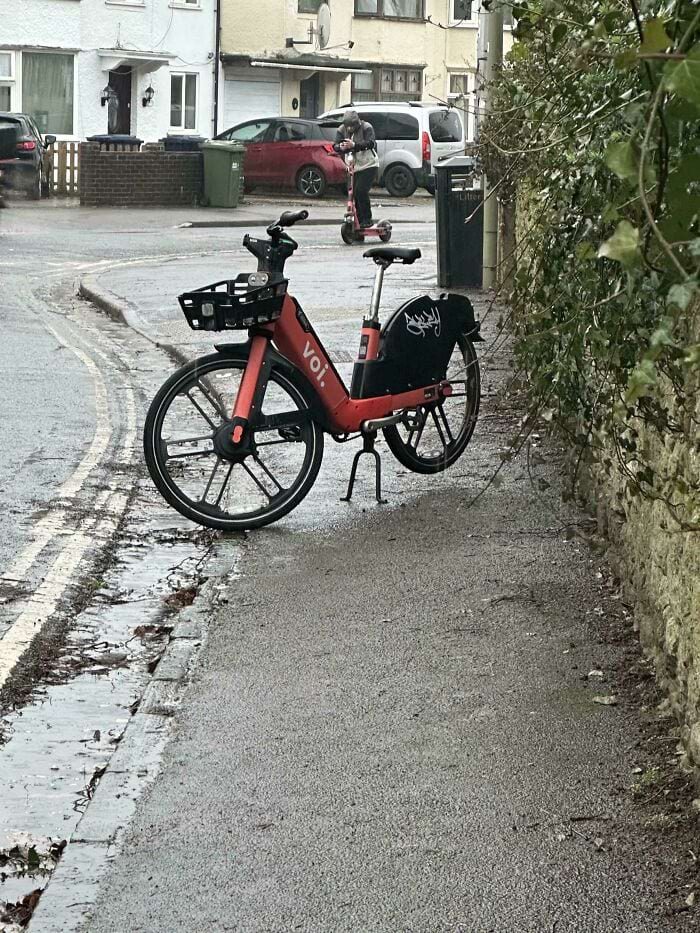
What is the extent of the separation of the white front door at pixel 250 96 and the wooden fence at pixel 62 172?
36.4 ft

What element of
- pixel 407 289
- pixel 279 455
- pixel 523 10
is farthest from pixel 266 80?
pixel 523 10

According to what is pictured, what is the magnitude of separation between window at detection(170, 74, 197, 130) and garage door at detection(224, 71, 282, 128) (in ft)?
3.71

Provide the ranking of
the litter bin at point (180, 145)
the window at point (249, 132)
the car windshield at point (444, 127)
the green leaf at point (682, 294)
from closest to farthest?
the green leaf at point (682, 294) < the litter bin at point (180, 145) < the window at point (249, 132) < the car windshield at point (444, 127)

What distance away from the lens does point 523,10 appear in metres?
4.57

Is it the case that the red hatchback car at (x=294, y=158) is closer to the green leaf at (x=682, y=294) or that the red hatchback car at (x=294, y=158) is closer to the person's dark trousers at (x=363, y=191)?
the person's dark trousers at (x=363, y=191)

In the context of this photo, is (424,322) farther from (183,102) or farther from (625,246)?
(183,102)

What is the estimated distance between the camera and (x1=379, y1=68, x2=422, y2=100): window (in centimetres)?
4897

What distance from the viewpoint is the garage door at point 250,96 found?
4556cm

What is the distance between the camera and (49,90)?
41688 mm

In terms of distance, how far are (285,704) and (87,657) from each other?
1.08m

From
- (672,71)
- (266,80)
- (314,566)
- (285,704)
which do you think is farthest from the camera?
(266,80)

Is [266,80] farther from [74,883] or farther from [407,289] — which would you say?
[74,883]

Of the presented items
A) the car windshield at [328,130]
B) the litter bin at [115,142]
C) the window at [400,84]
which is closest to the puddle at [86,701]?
the litter bin at [115,142]

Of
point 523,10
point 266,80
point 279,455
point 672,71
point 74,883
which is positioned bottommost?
point 74,883
